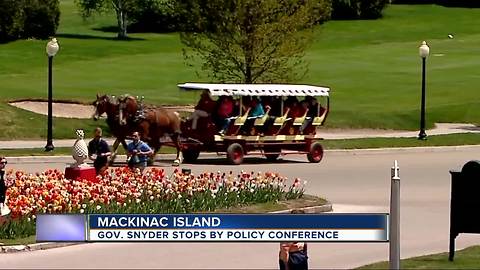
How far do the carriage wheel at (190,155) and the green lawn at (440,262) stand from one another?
16442 mm

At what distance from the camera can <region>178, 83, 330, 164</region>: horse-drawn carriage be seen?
33156mm

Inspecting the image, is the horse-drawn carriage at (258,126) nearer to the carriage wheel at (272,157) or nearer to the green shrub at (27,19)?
the carriage wheel at (272,157)

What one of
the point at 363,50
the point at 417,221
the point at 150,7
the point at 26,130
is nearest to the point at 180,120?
the point at 26,130

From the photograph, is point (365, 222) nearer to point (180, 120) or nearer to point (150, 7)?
point (180, 120)

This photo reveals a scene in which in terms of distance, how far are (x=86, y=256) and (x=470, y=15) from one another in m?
85.5

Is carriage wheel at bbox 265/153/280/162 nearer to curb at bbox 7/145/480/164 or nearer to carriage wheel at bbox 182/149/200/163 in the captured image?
carriage wheel at bbox 182/149/200/163

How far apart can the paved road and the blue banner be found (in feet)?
12.8

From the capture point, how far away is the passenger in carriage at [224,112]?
1305 inches

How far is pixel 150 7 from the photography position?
3501 inches

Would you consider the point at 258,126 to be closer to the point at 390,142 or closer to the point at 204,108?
the point at 204,108

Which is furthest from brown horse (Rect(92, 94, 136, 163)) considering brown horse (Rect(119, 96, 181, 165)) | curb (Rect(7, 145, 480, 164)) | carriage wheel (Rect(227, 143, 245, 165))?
carriage wheel (Rect(227, 143, 245, 165))

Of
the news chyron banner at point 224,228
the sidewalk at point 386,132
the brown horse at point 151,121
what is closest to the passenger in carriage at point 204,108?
the brown horse at point 151,121

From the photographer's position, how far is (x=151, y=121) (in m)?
32.4

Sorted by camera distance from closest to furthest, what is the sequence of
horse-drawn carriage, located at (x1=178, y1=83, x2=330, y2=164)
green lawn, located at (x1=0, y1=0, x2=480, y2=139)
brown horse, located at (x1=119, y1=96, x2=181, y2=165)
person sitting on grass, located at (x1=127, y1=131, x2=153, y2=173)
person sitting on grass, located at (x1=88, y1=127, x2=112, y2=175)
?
person sitting on grass, located at (x1=88, y1=127, x2=112, y2=175) < person sitting on grass, located at (x1=127, y1=131, x2=153, y2=173) < brown horse, located at (x1=119, y1=96, x2=181, y2=165) < horse-drawn carriage, located at (x1=178, y1=83, x2=330, y2=164) < green lawn, located at (x1=0, y1=0, x2=480, y2=139)
